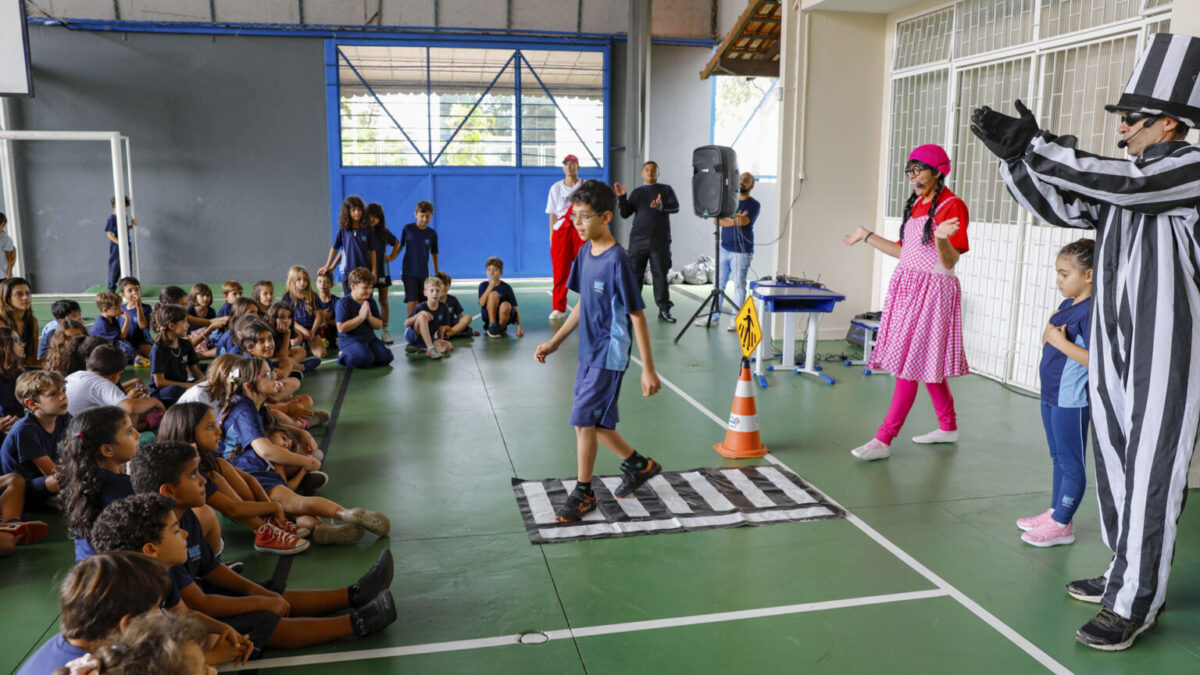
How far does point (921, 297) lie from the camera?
5.52 meters

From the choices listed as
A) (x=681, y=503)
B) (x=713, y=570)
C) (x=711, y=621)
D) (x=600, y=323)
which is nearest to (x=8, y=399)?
(x=600, y=323)

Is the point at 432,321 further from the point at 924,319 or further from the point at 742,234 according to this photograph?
the point at 924,319

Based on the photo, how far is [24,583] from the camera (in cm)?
390

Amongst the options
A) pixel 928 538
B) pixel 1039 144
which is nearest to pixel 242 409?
pixel 928 538

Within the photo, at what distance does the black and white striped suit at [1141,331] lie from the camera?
3.10 metres

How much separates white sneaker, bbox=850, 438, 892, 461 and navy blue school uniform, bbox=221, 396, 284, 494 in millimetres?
3469

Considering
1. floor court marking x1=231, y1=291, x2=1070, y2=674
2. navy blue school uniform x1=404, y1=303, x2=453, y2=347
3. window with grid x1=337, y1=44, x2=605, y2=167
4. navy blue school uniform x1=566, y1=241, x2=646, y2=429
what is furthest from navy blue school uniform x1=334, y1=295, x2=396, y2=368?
window with grid x1=337, y1=44, x2=605, y2=167

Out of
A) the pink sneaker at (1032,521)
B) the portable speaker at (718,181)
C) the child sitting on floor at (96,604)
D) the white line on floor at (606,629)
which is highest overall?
the portable speaker at (718,181)

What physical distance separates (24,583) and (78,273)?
42.1 feet

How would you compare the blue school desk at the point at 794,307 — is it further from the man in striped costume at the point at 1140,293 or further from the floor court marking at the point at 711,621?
the man in striped costume at the point at 1140,293

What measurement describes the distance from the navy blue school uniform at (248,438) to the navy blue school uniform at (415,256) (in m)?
5.71

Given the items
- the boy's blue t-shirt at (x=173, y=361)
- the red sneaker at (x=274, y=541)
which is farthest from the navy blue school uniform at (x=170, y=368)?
the red sneaker at (x=274, y=541)

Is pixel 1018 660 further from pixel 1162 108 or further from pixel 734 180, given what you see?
pixel 734 180

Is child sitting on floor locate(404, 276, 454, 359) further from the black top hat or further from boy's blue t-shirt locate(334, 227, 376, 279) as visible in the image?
the black top hat
